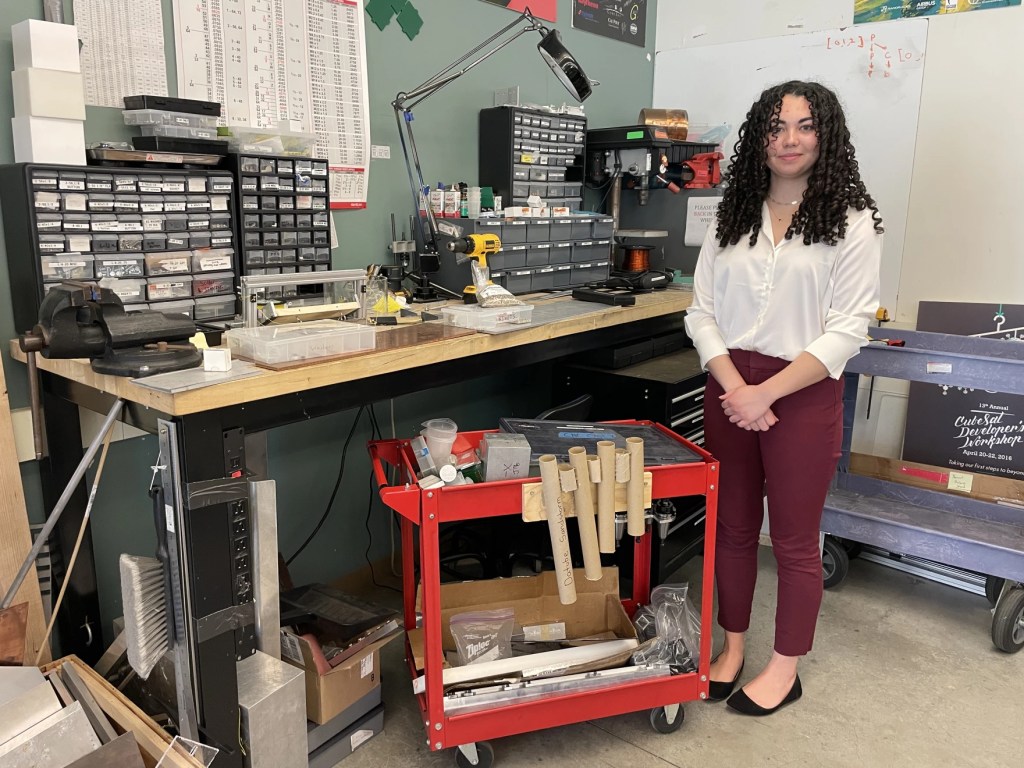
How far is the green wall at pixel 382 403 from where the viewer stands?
2.02 metres

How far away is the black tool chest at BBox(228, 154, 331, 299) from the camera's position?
188cm

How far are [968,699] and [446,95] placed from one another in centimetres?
236

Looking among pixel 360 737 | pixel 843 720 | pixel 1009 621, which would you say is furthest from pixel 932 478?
pixel 360 737

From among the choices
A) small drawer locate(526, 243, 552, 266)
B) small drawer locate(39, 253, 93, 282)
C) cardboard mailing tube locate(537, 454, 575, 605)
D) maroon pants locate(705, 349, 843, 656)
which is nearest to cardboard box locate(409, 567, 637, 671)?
maroon pants locate(705, 349, 843, 656)

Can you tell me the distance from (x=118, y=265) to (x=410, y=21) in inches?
50.9

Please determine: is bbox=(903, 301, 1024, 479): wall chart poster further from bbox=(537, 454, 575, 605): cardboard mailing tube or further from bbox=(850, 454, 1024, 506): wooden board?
bbox=(537, 454, 575, 605): cardboard mailing tube

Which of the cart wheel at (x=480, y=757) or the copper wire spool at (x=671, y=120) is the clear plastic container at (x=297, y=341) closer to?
the cart wheel at (x=480, y=757)

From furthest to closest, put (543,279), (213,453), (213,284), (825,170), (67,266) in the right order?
1. (543,279)
2. (213,284)
3. (825,170)
4. (67,266)
5. (213,453)

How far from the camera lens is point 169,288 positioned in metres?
1.76

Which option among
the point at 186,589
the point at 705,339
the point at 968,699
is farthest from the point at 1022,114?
the point at 186,589

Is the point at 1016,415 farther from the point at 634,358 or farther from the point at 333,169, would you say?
the point at 333,169

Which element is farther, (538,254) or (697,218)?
(697,218)

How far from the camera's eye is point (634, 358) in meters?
2.58

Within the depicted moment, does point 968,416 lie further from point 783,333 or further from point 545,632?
point 545,632
